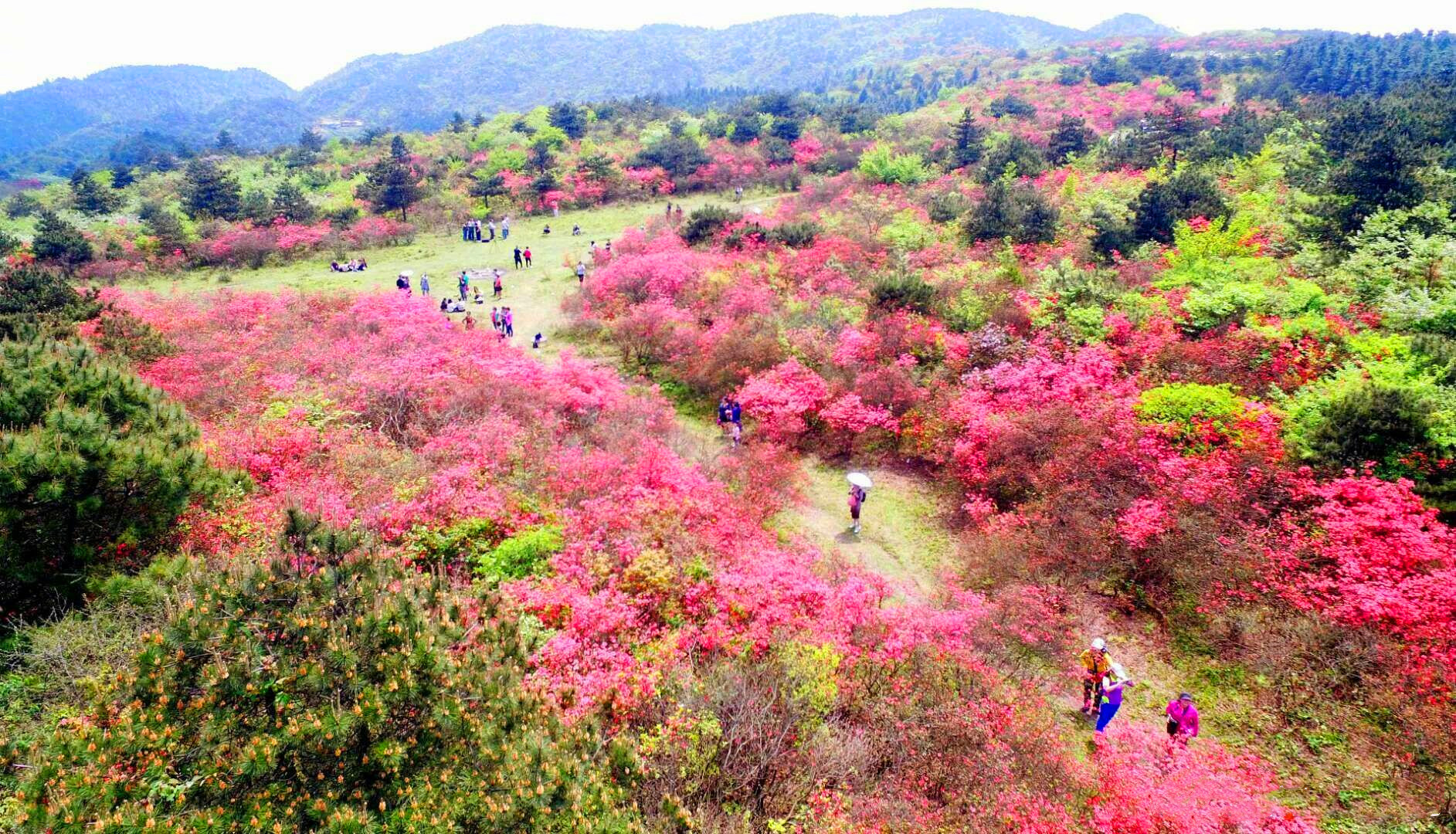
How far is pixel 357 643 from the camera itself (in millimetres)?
5695

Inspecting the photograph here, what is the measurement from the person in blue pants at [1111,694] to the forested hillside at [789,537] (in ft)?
0.21

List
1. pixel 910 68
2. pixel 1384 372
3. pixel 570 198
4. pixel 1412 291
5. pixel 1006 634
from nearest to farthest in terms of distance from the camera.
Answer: pixel 1006 634
pixel 1384 372
pixel 1412 291
pixel 570 198
pixel 910 68

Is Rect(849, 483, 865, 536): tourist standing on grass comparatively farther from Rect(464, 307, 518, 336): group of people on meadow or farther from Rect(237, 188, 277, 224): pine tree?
Rect(237, 188, 277, 224): pine tree

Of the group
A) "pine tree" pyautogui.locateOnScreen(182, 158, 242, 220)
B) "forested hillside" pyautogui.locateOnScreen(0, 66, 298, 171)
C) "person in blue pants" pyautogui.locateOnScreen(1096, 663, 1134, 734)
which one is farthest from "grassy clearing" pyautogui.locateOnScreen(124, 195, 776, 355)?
"forested hillside" pyautogui.locateOnScreen(0, 66, 298, 171)

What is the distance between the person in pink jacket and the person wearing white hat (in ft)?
2.80

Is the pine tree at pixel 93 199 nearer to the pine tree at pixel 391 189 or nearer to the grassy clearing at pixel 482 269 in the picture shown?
the grassy clearing at pixel 482 269

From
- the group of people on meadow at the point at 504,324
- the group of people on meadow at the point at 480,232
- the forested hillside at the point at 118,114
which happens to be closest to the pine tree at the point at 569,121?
the group of people on meadow at the point at 480,232

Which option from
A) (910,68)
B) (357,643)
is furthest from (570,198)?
(910,68)

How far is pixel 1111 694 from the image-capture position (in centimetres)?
888

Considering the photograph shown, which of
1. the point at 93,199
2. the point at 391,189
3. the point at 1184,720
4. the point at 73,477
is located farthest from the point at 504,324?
the point at 93,199

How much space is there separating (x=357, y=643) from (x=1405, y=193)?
28457 millimetres

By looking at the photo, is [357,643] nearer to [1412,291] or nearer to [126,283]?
[1412,291]

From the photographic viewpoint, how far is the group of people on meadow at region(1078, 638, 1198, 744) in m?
8.64

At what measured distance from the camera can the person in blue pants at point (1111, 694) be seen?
887 cm
